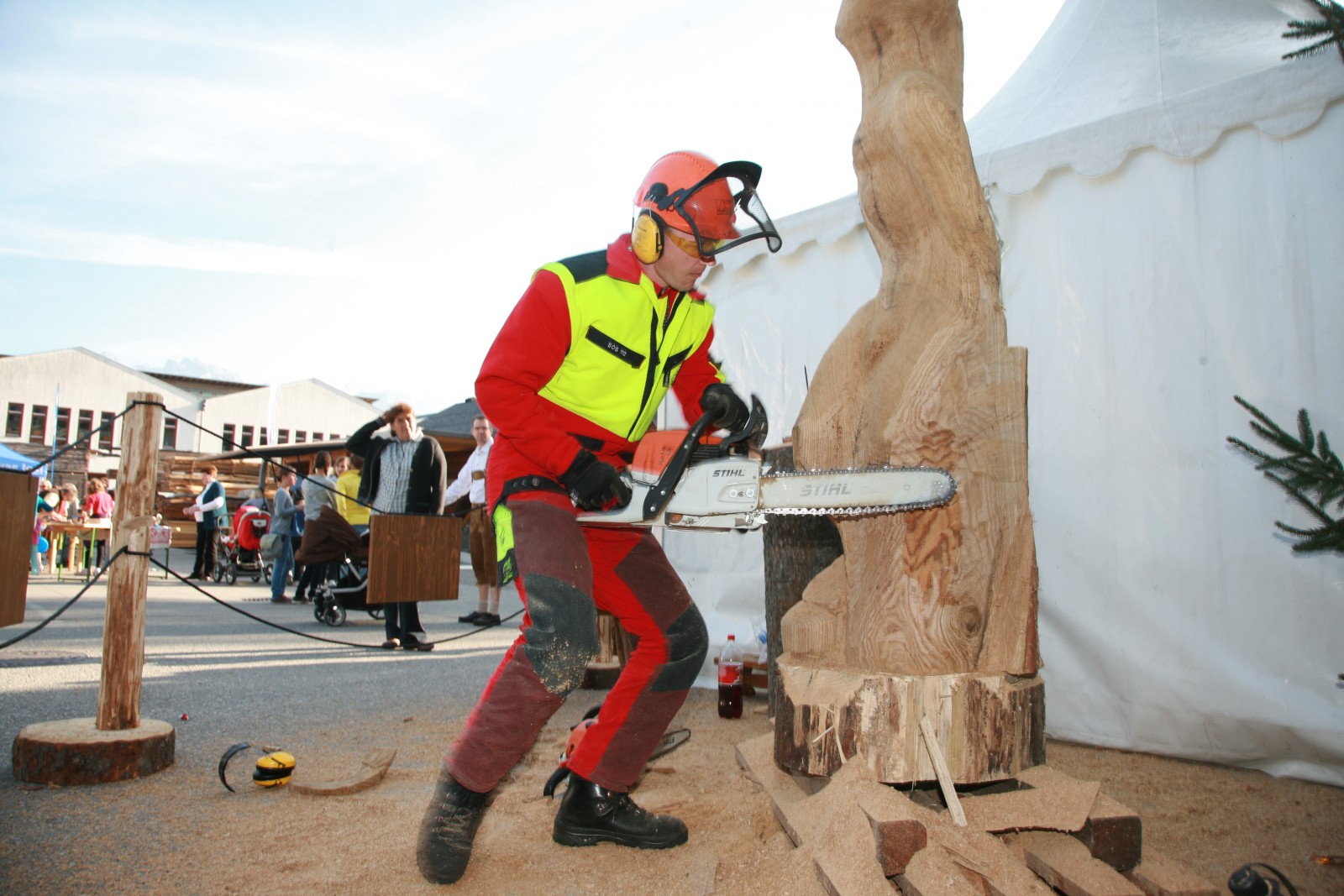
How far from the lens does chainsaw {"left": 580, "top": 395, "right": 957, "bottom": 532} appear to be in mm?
1961

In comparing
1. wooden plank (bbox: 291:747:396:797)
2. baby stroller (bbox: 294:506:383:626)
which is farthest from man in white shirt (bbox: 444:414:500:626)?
wooden plank (bbox: 291:747:396:797)

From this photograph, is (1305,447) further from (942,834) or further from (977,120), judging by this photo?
(977,120)

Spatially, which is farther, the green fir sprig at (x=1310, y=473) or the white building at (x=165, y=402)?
the white building at (x=165, y=402)

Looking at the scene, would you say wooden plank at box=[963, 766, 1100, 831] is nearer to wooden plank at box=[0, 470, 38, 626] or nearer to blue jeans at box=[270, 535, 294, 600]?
wooden plank at box=[0, 470, 38, 626]

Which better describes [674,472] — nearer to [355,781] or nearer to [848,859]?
[848,859]

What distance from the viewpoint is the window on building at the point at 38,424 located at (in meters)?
33.1

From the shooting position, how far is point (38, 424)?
1315 inches

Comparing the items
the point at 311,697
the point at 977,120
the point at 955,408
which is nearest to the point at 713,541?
the point at 311,697

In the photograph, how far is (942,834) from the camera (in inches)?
65.9

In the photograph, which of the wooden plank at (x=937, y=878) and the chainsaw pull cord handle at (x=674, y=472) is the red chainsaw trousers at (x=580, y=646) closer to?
the chainsaw pull cord handle at (x=674, y=472)

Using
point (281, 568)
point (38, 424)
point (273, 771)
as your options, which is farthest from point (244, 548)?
point (38, 424)

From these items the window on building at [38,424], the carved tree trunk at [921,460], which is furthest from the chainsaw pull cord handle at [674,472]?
the window on building at [38,424]

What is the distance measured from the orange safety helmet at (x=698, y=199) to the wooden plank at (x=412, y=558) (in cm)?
347

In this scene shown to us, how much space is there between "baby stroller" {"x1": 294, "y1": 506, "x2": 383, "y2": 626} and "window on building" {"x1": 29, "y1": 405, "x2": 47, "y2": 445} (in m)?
32.8
